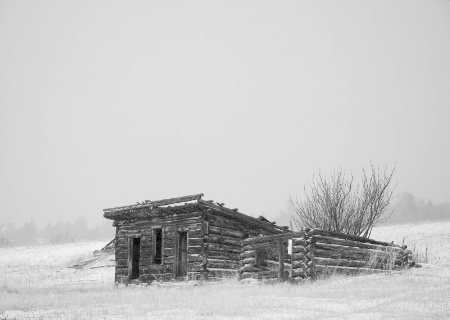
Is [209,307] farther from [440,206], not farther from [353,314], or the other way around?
[440,206]

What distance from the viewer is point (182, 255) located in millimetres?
21641

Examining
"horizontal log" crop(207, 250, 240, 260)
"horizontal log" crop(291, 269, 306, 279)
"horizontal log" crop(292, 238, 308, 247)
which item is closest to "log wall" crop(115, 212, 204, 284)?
"horizontal log" crop(207, 250, 240, 260)

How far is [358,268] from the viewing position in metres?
18.8

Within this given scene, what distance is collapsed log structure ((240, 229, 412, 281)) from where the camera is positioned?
55.9 feet

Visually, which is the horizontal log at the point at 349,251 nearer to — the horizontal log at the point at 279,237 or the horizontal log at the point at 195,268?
the horizontal log at the point at 279,237

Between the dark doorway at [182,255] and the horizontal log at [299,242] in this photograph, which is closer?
the horizontal log at [299,242]

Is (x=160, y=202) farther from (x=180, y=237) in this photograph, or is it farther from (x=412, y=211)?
(x=412, y=211)

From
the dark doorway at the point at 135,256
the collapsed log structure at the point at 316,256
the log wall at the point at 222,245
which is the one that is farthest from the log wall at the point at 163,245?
the collapsed log structure at the point at 316,256

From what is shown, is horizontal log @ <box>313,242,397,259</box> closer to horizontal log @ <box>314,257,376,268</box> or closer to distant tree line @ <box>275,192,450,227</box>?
horizontal log @ <box>314,257,376,268</box>

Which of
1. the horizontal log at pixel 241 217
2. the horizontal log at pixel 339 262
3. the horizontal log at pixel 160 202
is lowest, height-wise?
the horizontal log at pixel 339 262

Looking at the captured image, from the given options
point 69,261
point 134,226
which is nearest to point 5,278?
point 69,261

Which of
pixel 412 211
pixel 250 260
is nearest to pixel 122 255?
pixel 250 260

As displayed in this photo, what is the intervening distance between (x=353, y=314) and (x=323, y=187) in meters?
15.2

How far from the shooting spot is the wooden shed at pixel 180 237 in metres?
20.1
